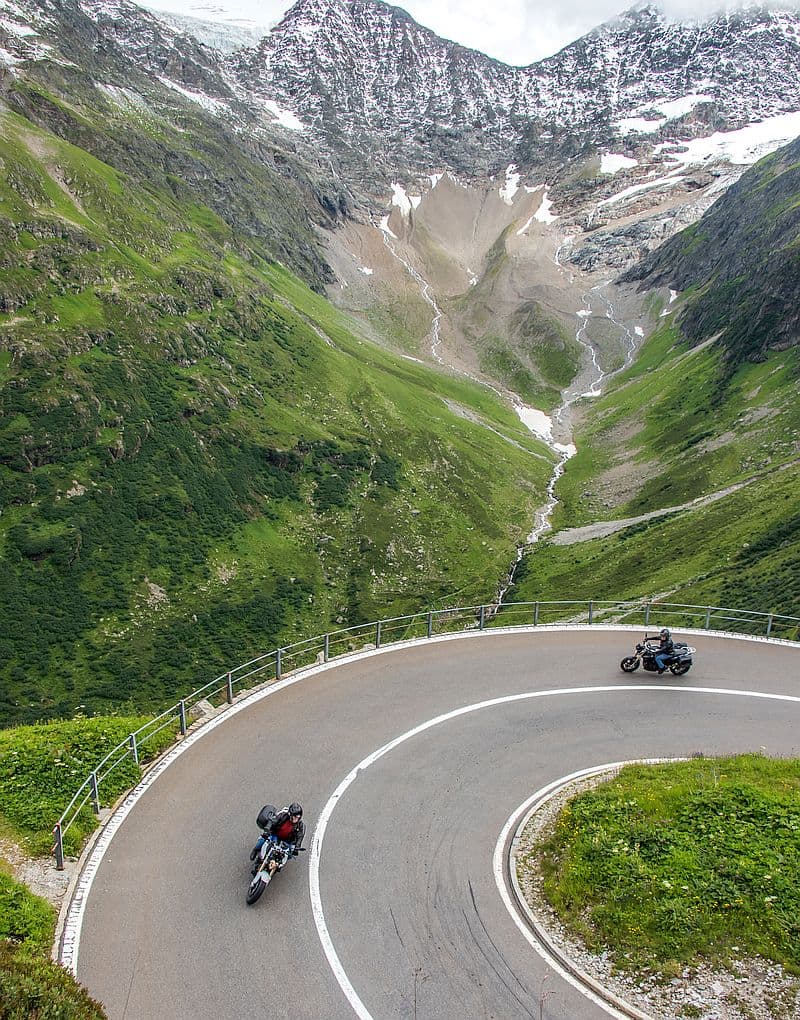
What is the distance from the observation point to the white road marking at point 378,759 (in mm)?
11352

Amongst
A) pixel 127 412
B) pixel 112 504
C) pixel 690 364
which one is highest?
pixel 690 364

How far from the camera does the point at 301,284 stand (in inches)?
6083

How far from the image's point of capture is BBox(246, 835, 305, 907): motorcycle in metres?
13.1

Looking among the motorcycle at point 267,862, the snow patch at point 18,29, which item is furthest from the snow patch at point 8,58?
the motorcycle at point 267,862

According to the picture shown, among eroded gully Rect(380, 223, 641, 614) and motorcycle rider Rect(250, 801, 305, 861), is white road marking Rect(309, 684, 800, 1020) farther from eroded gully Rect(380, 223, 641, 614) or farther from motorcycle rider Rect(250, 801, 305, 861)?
eroded gully Rect(380, 223, 641, 614)

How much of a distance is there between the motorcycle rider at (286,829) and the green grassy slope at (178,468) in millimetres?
42767

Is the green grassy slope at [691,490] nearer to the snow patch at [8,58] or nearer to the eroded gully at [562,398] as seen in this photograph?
the eroded gully at [562,398]

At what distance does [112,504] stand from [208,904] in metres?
59.9

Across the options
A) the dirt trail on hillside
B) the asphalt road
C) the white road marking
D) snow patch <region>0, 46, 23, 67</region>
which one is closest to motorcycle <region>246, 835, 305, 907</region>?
the asphalt road

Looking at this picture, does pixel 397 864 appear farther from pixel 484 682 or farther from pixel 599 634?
pixel 599 634

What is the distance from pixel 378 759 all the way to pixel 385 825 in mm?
2767

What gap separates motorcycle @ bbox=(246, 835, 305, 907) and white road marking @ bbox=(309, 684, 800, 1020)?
3.23ft

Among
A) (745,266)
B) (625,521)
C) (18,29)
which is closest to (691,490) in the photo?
(625,521)

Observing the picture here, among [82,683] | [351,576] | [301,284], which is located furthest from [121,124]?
[82,683]
